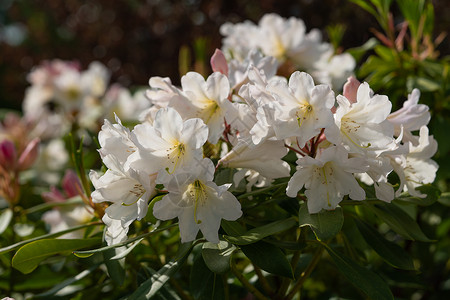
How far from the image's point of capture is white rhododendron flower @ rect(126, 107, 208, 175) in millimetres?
884

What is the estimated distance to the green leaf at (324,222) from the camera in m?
0.88

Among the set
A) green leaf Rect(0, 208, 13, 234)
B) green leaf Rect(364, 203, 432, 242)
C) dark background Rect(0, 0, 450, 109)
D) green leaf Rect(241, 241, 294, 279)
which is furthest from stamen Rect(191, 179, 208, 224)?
dark background Rect(0, 0, 450, 109)

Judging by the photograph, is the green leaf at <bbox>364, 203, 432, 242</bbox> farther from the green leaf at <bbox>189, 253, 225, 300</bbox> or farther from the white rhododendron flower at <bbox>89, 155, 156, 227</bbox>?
the white rhododendron flower at <bbox>89, 155, 156, 227</bbox>

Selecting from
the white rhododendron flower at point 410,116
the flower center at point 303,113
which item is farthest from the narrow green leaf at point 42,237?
the white rhododendron flower at point 410,116

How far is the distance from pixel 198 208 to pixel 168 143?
0.40 ft

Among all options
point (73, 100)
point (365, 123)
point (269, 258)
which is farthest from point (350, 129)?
point (73, 100)

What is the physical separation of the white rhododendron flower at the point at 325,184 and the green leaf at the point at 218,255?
0.15 meters

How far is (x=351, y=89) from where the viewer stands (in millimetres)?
967

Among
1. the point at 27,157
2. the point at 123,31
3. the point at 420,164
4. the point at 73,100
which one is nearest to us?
the point at 420,164

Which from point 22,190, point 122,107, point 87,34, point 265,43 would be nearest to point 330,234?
point 265,43

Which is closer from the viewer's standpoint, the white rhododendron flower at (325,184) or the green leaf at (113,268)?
the white rhododendron flower at (325,184)

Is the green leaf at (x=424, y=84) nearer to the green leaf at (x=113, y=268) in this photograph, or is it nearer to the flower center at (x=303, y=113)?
the flower center at (x=303, y=113)

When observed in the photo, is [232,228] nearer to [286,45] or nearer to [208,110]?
[208,110]

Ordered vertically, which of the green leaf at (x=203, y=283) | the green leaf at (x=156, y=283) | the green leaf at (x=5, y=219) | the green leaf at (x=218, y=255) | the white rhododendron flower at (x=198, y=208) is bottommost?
the green leaf at (x=5, y=219)
